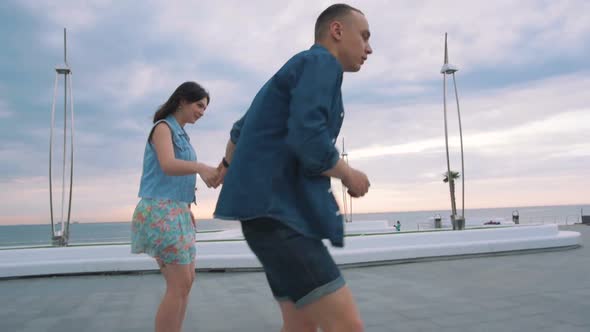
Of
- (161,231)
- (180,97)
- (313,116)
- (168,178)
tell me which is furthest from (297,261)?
(180,97)

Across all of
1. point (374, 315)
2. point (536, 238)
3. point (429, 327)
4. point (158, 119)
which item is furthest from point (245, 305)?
point (536, 238)

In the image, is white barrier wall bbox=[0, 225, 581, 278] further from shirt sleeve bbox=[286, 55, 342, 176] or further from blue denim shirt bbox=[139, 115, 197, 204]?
shirt sleeve bbox=[286, 55, 342, 176]

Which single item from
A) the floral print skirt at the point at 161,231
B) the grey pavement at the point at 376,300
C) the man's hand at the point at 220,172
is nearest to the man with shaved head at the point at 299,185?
the man's hand at the point at 220,172

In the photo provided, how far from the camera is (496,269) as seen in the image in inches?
266

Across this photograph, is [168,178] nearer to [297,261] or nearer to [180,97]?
[180,97]

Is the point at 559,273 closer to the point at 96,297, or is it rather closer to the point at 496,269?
the point at 496,269

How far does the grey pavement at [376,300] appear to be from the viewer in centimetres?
382

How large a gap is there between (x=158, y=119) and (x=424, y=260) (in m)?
6.28

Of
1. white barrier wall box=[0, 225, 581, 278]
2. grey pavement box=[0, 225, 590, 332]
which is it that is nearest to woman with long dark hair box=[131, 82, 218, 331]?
grey pavement box=[0, 225, 590, 332]

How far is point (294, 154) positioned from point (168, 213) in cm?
131

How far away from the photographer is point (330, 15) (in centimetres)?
172

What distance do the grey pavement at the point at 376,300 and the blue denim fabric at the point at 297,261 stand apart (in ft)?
7.67

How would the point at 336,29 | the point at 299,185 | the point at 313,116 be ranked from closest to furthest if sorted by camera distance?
1. the point at 313,116
2. the point at 299,185
3. the point at 336,29

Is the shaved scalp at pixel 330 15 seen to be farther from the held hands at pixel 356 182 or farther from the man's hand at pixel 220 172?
the man's hand at pixel 220 172
